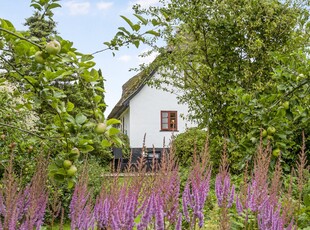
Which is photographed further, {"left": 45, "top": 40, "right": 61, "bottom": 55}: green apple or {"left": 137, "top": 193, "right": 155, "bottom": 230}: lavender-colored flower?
{"left": 45, "top": 40, "right": 61, "bottom": 55}: green apple

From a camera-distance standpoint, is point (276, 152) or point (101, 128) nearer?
point (101, 128)

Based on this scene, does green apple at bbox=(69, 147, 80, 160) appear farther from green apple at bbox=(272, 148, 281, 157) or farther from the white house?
the white house

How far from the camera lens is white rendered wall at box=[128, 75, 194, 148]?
27.3 m

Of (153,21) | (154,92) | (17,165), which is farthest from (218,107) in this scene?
(154,92)

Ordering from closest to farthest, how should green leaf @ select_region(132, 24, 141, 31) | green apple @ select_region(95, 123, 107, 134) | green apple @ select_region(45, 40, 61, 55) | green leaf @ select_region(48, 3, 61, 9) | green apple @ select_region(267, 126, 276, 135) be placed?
green apple @ select_region(45, 40, 61, 55)
green apple @ select_region(95, 123, 107, 134)
green leaf @ select_region(48, 3, 61, 9)
green leaf @ select_region(132, 24, 141, 31)
green apple @ select_region(267, 126, 276, 135)

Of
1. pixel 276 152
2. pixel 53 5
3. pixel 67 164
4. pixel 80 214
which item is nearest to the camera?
pixel 80 214

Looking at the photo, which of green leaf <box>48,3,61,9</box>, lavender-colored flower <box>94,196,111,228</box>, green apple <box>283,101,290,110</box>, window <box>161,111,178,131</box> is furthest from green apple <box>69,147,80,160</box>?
window <box>161,111,178,131</box>

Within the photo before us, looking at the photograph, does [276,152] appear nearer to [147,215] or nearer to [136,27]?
[136,27]

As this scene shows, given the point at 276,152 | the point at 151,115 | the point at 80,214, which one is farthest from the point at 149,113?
the point at 80,214

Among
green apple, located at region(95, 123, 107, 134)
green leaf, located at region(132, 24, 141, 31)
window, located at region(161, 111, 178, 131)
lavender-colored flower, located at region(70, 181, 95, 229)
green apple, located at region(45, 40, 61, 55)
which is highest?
window, located at region(161, 111, 178, 131)

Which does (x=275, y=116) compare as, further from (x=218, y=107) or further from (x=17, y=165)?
(x=17, y=165)

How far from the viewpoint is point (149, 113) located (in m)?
27.5

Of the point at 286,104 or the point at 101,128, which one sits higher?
the point at 286,104

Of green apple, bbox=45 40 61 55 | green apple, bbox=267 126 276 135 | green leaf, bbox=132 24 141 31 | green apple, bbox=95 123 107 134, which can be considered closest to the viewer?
green apple, bbox=45 40 61 55
